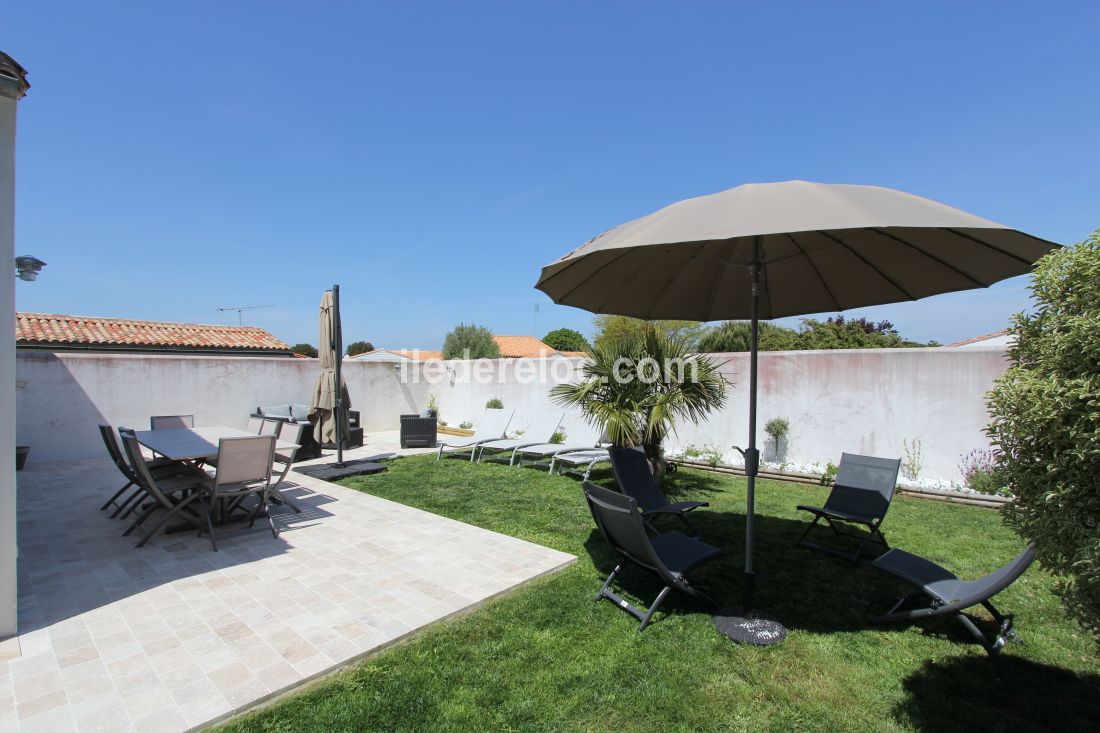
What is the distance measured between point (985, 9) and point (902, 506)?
6624mm

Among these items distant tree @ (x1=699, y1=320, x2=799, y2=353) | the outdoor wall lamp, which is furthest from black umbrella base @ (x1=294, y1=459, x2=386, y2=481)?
distant tree @ (x1=699, y1=320, x2=799, y2=353)

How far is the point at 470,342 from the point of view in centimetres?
4619

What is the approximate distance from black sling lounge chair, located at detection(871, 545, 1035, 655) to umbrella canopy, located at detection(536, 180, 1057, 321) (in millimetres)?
1940

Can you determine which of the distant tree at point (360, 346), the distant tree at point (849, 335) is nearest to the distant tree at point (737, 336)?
the distant tree at point (849, 335)

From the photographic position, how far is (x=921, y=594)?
11.9 feet

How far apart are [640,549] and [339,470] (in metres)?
6.77

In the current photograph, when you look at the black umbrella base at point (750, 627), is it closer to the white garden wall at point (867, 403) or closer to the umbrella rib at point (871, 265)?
the umbrella rib at point (871, 265)

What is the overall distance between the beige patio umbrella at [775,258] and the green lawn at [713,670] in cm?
43

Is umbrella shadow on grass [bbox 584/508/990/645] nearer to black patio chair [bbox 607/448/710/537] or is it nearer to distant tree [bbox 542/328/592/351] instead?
black patio chair [bbox 607/448/710/537]

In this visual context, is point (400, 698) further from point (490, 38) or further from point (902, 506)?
point (490, 38)

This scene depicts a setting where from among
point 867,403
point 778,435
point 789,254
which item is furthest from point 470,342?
point 789,254

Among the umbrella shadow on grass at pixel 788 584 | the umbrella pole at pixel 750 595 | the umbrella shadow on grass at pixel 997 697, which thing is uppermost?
the umbrella pole at pixel 750 595

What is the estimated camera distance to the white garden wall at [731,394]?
743 centimetres

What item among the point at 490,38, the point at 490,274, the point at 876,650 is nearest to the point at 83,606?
the point at 876,650
